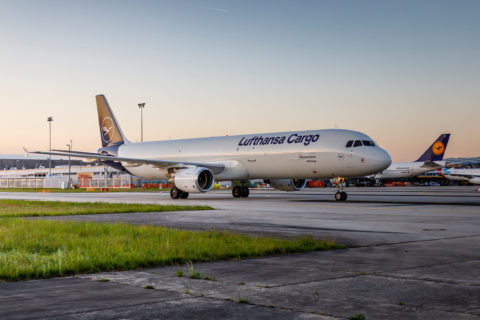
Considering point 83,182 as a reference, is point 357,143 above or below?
above

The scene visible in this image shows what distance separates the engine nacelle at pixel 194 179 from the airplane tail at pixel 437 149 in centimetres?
4813

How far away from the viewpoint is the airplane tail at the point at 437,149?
2840 inches

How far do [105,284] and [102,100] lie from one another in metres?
39.7

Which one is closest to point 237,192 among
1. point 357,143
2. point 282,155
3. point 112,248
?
point 282,155

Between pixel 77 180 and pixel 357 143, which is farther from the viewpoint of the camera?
pixel 77 180

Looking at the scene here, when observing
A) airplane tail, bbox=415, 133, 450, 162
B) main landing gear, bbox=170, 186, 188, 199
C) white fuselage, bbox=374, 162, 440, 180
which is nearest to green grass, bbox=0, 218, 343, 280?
main landing gear, bbox=170, 186, 188, 199

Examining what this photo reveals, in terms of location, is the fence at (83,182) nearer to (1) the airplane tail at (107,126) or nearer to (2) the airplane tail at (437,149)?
(1) the airplane tail at (107,126)

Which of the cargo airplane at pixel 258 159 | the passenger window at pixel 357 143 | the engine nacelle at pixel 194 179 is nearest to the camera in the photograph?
the passenger window at pixel 357 143

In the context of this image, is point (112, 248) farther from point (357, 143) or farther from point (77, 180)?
point (77, 180)

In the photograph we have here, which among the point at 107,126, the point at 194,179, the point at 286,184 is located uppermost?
the point at 107,126

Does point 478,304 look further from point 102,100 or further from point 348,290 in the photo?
point 102,100

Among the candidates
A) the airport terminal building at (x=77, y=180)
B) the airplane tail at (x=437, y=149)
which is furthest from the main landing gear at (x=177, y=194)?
the airplane tail at (x=437, y=149)

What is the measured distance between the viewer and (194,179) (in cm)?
3177

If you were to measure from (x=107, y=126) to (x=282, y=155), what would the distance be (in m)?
18.9
